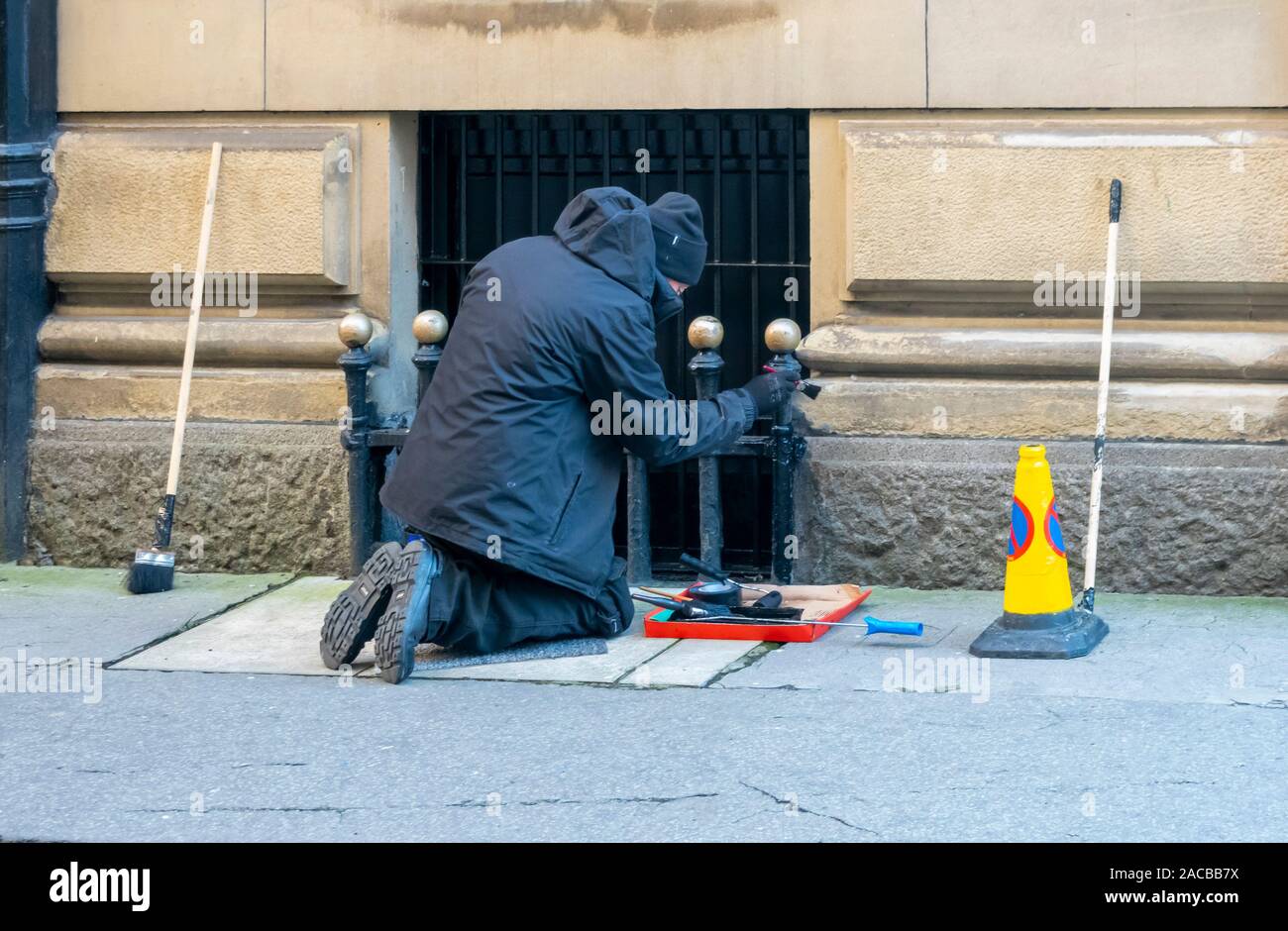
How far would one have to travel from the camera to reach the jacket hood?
5.68m

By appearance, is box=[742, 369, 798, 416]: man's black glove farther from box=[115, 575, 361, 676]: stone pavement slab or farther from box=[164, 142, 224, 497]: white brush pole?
box=[164, 142, 224, 497]: white brush pole

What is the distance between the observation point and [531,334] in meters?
5.54

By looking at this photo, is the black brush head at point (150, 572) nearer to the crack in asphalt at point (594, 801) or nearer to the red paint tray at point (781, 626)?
the red paint tray at point (781, 626)

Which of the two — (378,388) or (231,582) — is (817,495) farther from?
(231,582)

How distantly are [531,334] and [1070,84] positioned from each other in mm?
2148

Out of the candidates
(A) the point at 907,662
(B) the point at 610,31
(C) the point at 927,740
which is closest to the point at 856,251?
(B) the point at 610,31

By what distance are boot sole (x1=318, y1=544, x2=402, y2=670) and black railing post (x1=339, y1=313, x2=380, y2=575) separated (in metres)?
1.20

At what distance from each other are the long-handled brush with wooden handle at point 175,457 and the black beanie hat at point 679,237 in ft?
6.26

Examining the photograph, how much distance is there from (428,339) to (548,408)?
1.12 m

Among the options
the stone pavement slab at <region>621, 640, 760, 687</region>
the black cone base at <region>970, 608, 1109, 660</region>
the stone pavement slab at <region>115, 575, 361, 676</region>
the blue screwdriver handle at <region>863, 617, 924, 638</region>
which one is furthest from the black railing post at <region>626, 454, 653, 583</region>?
the black cone base at <region>970, 608, 1109, 660</region>

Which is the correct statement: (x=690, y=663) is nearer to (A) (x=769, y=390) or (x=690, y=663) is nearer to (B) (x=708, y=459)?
(A) (x=769, y=390)

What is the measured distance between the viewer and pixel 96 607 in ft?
21.1

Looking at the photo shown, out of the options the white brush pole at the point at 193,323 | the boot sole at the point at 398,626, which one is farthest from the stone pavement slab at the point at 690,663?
the white brush pole at the point at 193,323

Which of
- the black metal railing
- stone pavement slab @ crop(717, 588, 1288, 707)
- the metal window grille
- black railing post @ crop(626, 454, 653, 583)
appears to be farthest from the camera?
the metal window grille
